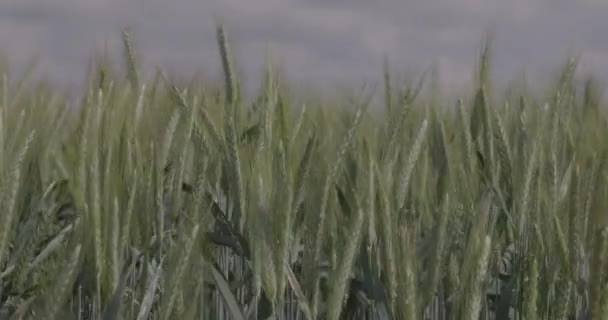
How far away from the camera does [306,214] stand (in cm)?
143

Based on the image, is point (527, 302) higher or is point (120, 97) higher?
point (120, 97)

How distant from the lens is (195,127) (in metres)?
1.48

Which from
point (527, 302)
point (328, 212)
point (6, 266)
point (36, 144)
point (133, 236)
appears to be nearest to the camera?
point (527, 302)

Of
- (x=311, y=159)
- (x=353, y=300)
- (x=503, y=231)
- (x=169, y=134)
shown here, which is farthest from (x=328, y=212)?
(x=503, y=231)

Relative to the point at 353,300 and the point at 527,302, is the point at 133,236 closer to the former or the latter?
the point at 353,300

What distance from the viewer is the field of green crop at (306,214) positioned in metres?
1.14

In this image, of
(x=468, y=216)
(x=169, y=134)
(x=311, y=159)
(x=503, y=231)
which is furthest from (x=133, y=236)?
(x=503, y=231)

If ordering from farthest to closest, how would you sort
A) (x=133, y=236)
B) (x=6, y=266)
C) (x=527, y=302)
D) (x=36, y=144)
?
1. (x=36, y=144)
2. (x=6, y=266)
3. (x=133, y=236)
4. (x=527, y=302)

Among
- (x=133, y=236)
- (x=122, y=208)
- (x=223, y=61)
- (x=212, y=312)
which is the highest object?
(x=223, y=61)

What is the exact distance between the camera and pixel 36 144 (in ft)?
5.67

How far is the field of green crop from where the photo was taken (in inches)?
45.1

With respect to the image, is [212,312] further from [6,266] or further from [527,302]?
[527,302]

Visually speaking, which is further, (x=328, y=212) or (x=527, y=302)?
(x=328, y=212)

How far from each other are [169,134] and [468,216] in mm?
457
